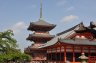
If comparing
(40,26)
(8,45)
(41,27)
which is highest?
(40,26)

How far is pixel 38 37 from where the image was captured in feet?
170

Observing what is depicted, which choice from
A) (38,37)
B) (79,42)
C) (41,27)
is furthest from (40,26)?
(79,42)

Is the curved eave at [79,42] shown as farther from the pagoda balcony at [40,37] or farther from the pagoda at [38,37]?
the pagoda balcony at [40,37]

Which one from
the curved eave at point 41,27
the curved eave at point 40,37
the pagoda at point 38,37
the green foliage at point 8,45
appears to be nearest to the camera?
the green foliage at point 8,45

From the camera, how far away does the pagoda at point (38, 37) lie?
50438mm

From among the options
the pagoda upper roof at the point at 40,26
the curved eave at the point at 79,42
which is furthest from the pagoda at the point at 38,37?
the curved eave at the point at 79,42

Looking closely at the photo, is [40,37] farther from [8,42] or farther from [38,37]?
[8,42]

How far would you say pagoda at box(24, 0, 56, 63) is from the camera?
165 ft

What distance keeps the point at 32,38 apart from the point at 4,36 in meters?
20.2

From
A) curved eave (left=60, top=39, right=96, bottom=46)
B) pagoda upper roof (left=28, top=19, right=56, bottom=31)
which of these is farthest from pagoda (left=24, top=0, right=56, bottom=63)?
curved eave (left=60, top=39, right=96, bottom=46)

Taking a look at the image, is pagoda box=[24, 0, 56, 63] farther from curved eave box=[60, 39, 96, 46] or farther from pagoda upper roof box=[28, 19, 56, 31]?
curved eave box=[60, 39, 96, 46]

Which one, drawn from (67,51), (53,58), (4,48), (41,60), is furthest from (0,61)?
(41,60)

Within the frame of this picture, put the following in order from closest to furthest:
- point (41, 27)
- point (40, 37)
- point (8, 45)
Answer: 1. point (8, 45)
2. point (40, 37)
3. point (41, 27)

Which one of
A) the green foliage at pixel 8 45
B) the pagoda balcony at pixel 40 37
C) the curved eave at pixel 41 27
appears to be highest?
the curved eave at pixel 41 27
